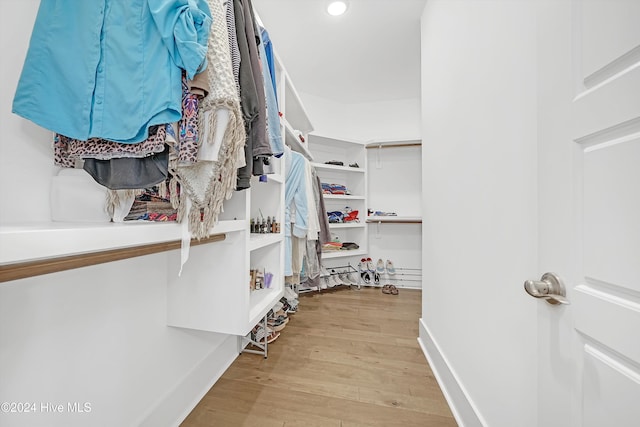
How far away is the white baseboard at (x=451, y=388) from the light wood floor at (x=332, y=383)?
0.04 meters

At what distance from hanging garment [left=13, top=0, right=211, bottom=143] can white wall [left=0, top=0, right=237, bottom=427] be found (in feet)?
0.58

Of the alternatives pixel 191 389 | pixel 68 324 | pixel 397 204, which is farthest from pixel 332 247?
pixel 68 324

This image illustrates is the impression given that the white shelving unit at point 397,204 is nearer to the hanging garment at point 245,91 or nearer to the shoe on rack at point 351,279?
the shoe on rack at point 351,279

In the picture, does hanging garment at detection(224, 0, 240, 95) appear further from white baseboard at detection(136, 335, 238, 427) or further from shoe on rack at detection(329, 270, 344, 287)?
shoe on rack at detection(329, 270, 344, 287)

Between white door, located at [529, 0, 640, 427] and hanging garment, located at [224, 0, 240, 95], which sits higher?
hanging garment, located at [224, 0, 240, 95]

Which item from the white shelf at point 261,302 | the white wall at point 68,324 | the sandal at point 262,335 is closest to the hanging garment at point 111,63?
the white wall at point 68,324

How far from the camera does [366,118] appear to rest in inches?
128

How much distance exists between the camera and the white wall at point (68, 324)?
22.7 inches

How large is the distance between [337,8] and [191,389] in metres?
2.67

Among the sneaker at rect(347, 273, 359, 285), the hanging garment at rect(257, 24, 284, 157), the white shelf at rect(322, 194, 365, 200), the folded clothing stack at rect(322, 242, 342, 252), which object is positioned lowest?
the sneaker at rect(347, 273, 359, 285)

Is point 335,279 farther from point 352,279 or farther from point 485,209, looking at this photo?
point 485,209

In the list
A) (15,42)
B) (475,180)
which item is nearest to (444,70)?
(475,180)

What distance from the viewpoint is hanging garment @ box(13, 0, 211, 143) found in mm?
529

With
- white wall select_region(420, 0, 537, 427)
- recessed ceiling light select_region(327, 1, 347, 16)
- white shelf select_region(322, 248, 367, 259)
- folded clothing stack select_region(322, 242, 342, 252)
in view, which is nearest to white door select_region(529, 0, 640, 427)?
white wall select_region(420, 0, 537, 427)
